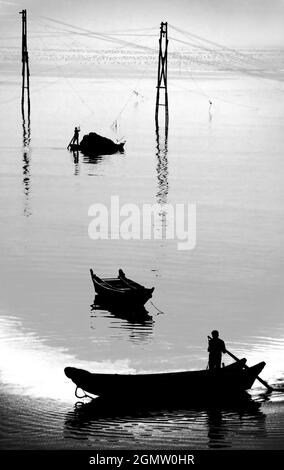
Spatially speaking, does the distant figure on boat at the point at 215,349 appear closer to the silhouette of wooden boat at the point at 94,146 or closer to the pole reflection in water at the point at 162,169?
the pole reflection in water at the point at 162,169

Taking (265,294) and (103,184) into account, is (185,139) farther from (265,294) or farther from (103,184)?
(265,294)

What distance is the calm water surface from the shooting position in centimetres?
2398

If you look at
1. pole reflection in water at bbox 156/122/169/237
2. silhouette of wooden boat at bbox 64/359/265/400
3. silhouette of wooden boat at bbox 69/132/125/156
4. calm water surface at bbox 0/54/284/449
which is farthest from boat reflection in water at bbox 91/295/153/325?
silhouette of wooden boat at bbox 69/132/125/156

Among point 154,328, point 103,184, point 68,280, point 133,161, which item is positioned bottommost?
point 154,328

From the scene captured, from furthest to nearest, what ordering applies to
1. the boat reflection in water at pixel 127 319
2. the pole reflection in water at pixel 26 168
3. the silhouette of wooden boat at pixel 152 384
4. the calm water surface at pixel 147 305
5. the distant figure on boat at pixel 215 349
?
1. the pole reflection in water at pixel 26 168
2. the boat reflection in water at pixel 127 319
3. the distant figure on boat at pixel 215 349
4. the silhouette of wooden boat at pixel 152 384
5. the calm water surface at pixel 147 305

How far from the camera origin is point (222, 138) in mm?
125438

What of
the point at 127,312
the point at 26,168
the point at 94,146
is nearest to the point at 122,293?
the point at 127,312

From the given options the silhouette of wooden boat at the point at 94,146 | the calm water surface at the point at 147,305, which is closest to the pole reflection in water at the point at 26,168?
the calm water surface at the point at 147,305

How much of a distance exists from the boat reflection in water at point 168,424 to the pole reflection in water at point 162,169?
84.4 feet

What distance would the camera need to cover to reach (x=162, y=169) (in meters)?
85.4

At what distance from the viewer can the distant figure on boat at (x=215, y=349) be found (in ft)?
84.6

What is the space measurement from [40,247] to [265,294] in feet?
43.5

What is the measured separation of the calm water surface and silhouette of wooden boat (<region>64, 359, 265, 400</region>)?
46cm

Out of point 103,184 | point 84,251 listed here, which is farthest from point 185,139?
point 84,251
